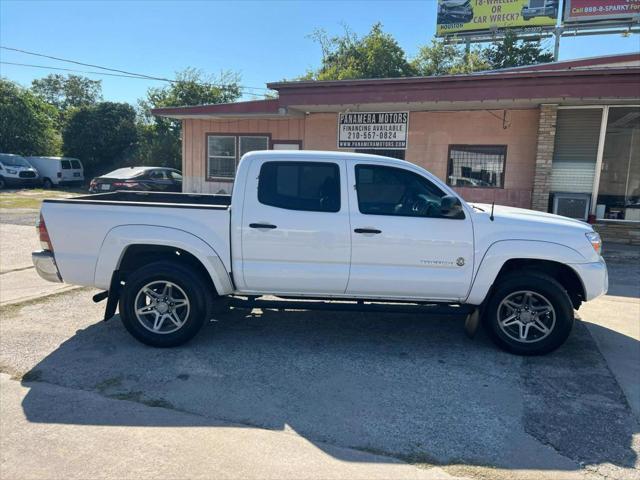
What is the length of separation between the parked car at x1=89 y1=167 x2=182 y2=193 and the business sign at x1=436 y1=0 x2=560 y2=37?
766 inches

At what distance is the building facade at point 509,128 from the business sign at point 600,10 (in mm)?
14563

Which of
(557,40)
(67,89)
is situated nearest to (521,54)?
(557,40)

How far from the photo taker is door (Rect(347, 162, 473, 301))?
4.76 m

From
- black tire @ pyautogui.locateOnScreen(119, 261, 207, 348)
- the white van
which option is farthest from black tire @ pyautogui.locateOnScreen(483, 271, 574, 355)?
the white van

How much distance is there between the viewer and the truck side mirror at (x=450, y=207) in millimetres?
4664

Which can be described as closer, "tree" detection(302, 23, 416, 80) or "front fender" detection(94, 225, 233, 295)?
"front fender" detection(94, 225, 233, 295)

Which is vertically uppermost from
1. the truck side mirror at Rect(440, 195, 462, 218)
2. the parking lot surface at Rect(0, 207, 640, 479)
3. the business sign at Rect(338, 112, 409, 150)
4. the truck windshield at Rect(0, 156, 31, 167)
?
the business sign at Rect(338, 112, 409, 150)

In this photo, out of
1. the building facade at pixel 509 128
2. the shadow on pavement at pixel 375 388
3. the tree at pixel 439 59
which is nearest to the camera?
the shadow on pavement at pixel 375 388

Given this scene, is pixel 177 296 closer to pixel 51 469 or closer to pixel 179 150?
pixel 51 469

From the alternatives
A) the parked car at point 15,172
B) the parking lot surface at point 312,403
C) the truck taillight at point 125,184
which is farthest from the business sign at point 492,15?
the parking lot surface at point 312,403

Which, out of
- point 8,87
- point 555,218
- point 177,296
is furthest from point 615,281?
point 8,87

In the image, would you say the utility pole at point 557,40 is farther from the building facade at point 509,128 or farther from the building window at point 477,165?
the building window at point 477,165

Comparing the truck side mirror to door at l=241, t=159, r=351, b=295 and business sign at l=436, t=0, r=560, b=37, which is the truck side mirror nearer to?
door at l=241, t=159, r=351, b=295

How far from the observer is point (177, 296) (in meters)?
5.02
